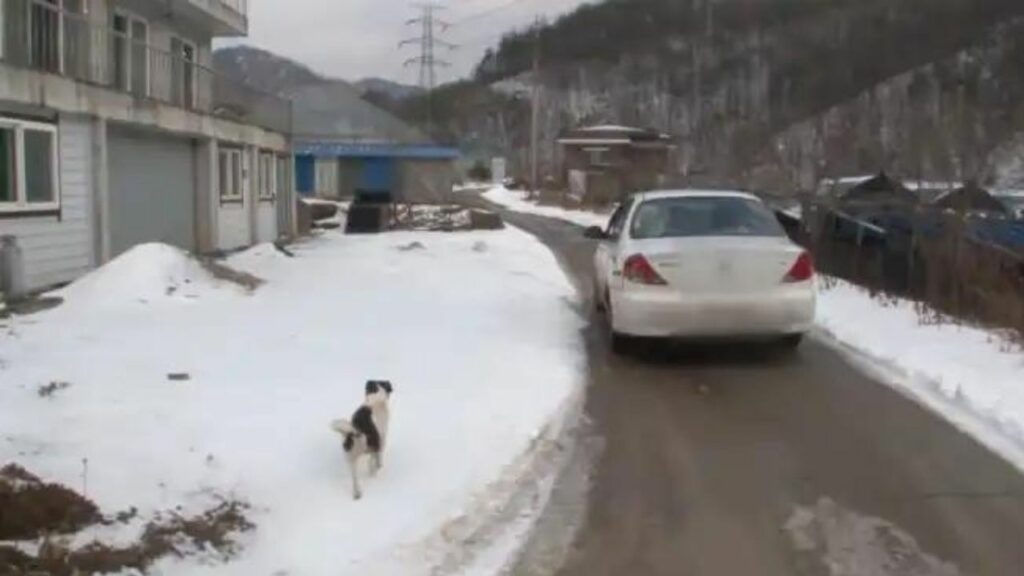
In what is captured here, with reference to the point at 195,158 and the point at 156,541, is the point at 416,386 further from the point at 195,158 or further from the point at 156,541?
the point at 195,158

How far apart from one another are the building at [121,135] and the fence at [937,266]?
419 inches

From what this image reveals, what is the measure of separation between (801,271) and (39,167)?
34.1 feet

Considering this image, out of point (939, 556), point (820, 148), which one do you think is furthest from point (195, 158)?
point (820, 148)

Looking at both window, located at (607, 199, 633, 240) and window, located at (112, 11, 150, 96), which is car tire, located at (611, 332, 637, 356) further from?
window, located at (112, 11, 150, 96)

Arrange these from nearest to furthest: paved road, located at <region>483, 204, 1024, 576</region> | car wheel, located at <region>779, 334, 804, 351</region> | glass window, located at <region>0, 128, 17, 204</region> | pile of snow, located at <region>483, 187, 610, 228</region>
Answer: paved road, located at <region>483, 204, 1024, 576</region> < car wheel, located at <region>779, 334, 804, 351</region> < glass window, located at <region>0, 128, 17, 204</region> < pile of snow, located at <region>483, 187, 610, 228</region>

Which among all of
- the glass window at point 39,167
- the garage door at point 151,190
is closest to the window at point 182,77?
the garage door at point 151,190

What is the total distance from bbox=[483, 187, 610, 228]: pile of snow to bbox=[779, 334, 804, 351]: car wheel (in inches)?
894

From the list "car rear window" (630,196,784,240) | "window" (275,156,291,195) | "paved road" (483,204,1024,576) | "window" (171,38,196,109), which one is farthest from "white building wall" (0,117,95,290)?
"window" (275,156,291,195)

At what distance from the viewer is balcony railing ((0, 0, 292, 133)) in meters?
15.3

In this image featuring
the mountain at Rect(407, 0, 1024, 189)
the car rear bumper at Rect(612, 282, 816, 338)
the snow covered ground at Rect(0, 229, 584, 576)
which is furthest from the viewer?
the mountain at Rect(407, 0, 1024, 189)

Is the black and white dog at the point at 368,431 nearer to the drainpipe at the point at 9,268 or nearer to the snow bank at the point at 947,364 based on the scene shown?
the snow bank at the point at 947,364

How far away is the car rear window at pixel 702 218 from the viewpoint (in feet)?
36.6

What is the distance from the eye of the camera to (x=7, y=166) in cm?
1498

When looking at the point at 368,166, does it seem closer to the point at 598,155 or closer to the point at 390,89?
the point at 598,155
